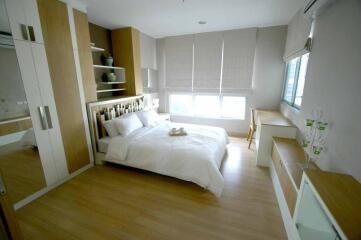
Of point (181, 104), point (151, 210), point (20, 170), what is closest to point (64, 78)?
point (20, 170)

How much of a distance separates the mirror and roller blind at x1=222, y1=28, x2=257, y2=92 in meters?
3.90

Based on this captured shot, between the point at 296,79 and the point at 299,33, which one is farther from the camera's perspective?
the point at 296,79

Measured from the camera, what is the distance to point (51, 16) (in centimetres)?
213

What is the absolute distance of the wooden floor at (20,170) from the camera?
1.79 m

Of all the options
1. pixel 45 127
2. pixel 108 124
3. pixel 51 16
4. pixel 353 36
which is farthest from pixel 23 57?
pixel 353 36

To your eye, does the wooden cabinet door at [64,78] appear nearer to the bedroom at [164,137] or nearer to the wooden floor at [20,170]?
the bedroom at [164,137]

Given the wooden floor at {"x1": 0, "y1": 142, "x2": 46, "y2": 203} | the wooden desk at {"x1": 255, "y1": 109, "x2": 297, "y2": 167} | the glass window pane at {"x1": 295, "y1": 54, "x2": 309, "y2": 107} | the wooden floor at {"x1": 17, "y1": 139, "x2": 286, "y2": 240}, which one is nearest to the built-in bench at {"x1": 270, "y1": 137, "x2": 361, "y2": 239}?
the wooden floor at {"x1": 17, "y1": 139, "x2": 286, "y2": 240}

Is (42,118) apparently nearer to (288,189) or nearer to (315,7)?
(288,189)

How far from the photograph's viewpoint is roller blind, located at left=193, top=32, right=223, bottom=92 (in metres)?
4.11

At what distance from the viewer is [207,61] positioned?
4.29 m

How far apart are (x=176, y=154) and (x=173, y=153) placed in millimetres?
49

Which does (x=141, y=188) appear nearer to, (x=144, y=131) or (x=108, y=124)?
(x=144, y=131)

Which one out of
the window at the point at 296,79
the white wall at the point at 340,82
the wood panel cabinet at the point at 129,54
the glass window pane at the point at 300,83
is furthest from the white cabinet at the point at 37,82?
the glass window pane at the point at 300,83

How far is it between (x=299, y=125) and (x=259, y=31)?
2.48 meters
